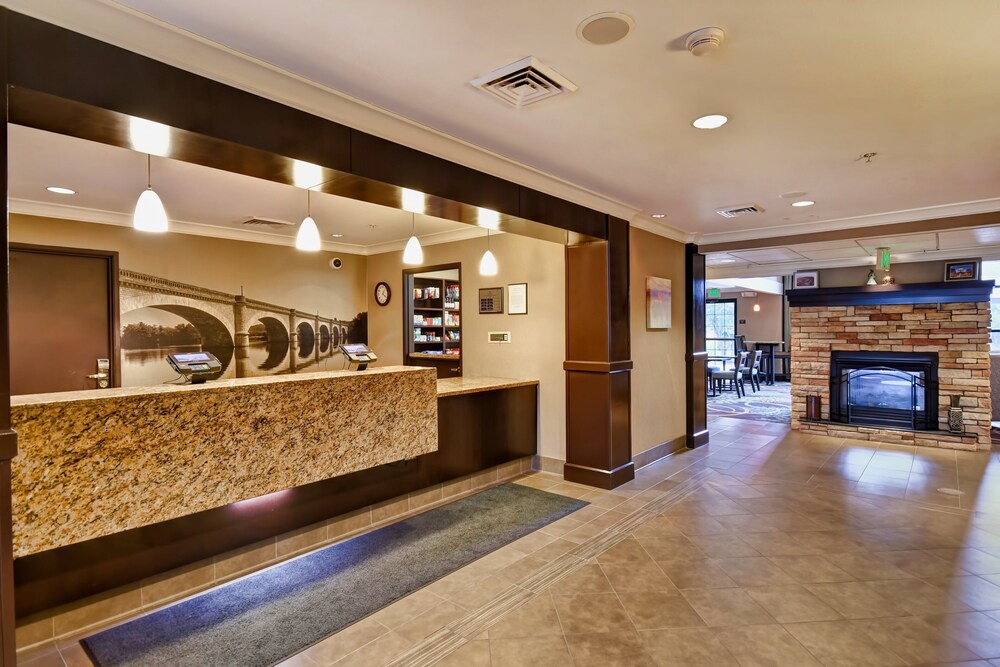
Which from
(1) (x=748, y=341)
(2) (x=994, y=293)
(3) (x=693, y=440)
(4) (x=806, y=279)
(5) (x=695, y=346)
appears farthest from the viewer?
(1) (x=748, y=341)

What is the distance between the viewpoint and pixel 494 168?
3.26 m

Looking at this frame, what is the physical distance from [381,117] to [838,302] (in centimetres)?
664

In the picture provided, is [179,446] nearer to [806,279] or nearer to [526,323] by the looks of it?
[526,323]

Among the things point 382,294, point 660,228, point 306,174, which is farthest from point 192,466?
point 660,228

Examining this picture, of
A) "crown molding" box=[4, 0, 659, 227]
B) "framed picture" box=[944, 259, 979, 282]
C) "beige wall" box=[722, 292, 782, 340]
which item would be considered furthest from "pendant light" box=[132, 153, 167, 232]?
"beige wall" box=[722, 292, 782, 340]

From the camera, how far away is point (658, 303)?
538 centimetres

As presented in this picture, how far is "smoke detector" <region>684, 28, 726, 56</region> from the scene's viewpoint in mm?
1880

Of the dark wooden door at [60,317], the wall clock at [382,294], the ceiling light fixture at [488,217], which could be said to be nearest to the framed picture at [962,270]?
the ceiling light fixture at [488,217]

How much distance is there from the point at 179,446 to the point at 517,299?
3.26 m

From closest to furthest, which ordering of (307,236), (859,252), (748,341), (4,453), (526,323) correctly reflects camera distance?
1. (4,453)
2. (307,236)
3. (526,323)
4. (859,252)
5. (748,341)

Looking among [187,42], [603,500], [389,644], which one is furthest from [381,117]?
[603,500]

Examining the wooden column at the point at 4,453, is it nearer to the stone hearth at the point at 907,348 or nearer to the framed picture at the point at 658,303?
the framed picture at the point at 658,303

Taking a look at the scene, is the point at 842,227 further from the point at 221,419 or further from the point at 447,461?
the point at 221,419

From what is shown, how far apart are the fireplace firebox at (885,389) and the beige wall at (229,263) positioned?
21.0 feet
